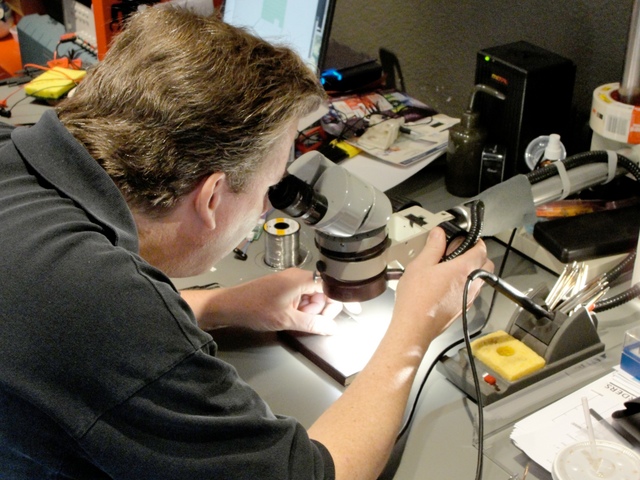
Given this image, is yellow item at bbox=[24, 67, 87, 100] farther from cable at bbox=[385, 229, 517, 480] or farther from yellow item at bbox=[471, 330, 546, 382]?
yellow item at bbox=[471, 330, 546, 382]

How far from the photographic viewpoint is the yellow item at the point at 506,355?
114 cm

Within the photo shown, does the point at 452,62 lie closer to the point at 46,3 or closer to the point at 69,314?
the point at 69,314

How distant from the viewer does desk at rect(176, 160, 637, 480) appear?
1030 millimetres

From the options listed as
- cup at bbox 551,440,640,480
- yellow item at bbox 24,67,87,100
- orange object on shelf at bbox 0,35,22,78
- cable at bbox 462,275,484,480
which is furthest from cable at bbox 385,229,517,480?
orange object on shelf at bbox 0,35,22,78

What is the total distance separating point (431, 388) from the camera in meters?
1.19

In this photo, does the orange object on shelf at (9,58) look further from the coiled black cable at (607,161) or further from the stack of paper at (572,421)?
the stack of paper at (572,421)

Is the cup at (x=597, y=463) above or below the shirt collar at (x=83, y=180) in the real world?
below

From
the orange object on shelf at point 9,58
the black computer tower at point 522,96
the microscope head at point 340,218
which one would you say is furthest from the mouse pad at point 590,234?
the orange object on shelf at point 9,58

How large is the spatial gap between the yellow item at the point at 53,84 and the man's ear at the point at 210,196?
4.87ft

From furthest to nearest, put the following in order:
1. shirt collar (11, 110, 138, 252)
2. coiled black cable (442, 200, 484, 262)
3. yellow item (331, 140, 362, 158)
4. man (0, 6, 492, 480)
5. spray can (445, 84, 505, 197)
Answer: yellow item (331, 140, 362, 158)
spray can (445, 84, 505, 197)
coiled black cable (442, 200, 484, 262)
shirt collar (11, 110, 138, 252)
man (0, 6, 492, 480)

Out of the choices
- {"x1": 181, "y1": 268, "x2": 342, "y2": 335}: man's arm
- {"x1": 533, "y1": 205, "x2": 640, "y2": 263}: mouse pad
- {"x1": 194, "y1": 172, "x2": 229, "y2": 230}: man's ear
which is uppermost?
{"x1": 194, "y1": 172, "x2": 229, "y2": 230}: man's ear

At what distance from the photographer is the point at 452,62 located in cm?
198

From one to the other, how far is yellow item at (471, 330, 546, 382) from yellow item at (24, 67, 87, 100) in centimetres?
164

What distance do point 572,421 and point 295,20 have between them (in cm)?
135
